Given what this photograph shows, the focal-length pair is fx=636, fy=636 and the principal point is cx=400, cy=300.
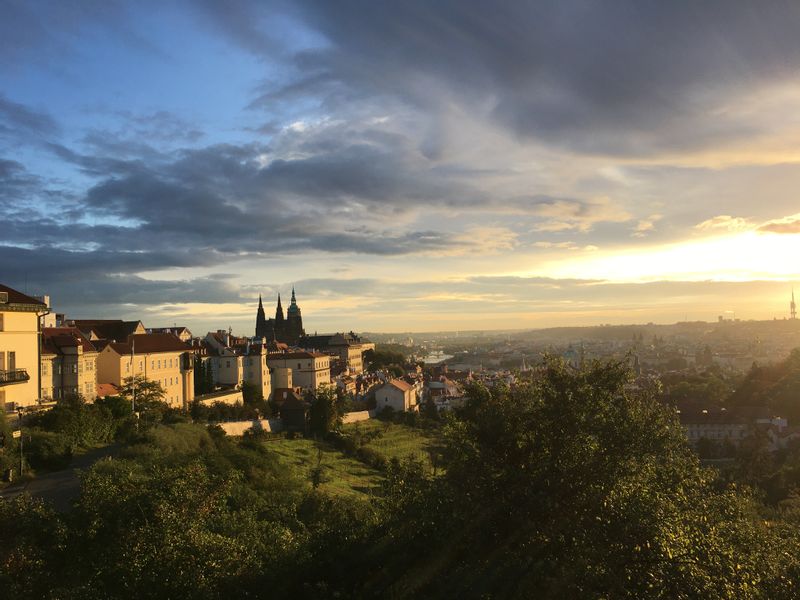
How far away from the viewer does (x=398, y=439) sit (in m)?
58.1

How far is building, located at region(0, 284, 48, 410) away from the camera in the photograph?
2723cm

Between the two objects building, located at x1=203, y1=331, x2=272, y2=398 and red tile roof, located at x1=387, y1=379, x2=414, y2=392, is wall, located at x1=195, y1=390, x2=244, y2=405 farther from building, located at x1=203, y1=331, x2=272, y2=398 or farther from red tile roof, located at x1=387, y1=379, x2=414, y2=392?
red tile roof, located at x1=387, y1=379, x2=414, y2=392

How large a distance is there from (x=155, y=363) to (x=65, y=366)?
8.73 m

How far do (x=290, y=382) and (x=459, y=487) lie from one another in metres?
60.0

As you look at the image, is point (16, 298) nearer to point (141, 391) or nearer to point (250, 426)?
point (141, 391)

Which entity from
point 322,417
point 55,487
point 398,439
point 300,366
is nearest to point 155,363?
point 322,417

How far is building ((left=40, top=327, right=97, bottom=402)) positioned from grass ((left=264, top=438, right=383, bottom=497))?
12439 mm

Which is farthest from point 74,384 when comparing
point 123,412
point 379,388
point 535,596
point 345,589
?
point 379,388

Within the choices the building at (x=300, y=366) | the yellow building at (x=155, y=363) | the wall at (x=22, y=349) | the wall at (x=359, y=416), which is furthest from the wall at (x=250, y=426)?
the building at (x=300, y=366)

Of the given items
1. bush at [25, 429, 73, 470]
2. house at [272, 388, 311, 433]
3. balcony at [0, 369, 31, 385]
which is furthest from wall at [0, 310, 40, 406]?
house at [272, 388, 311, 433]

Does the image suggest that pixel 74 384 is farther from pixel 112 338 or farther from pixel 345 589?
pixel 345 589

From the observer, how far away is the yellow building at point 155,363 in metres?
42.1

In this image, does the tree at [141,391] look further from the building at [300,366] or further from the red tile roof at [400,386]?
the red tile roof at [400,386]

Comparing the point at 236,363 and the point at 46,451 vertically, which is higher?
the point at 236,363
